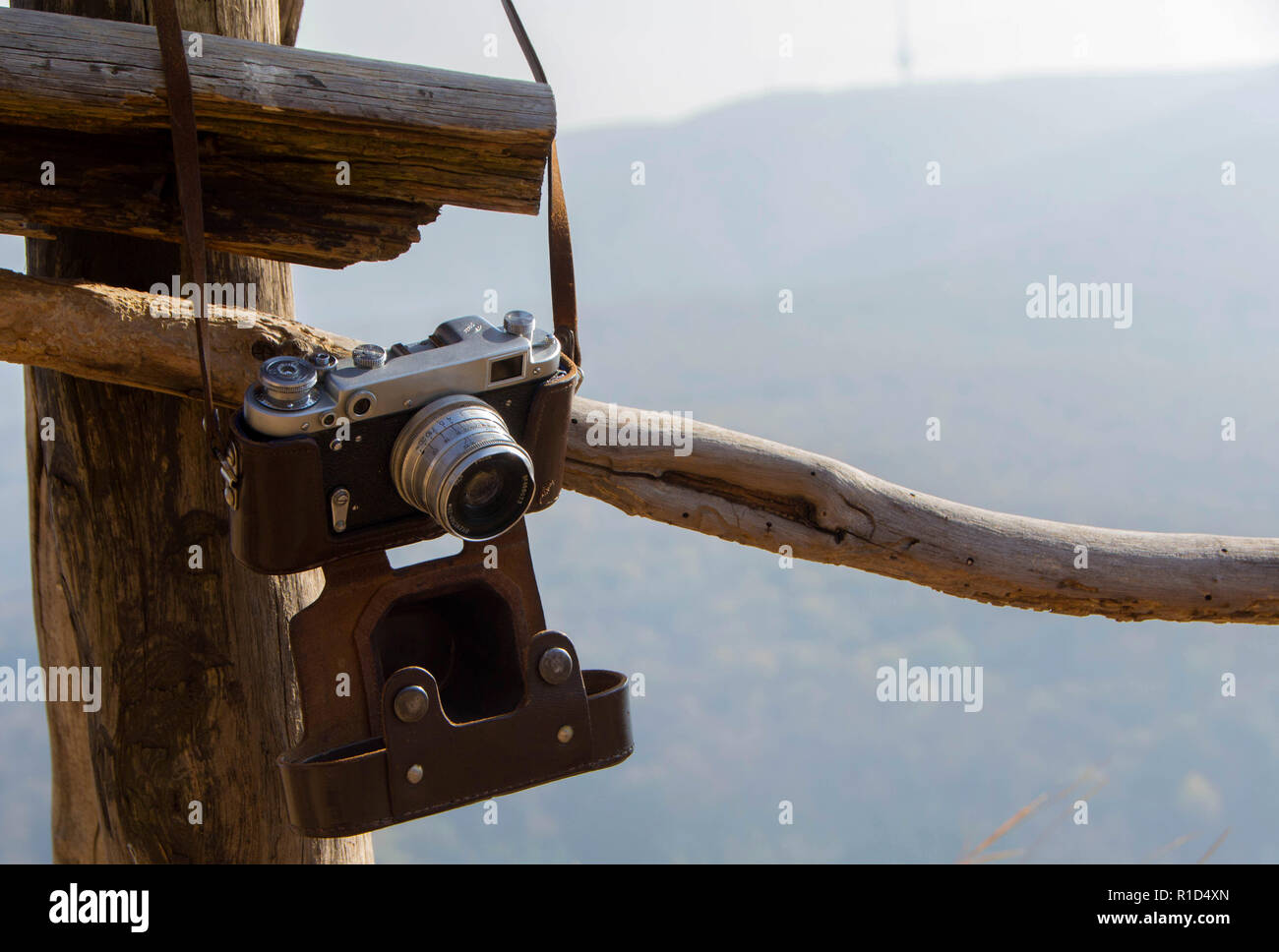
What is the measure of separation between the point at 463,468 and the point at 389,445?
9 centimetres

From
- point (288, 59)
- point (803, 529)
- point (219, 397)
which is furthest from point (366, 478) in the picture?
point (803, 529)

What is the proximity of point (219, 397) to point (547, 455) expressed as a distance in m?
0.33

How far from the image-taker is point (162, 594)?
3.70 ft

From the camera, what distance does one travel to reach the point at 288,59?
0.92m

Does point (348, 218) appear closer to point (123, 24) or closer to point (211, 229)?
point (211, 229)

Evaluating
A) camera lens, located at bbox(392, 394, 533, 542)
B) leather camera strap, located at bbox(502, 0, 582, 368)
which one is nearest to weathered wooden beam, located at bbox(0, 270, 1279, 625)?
leather camera strap, located at bbox(502, 0, 582, 368)

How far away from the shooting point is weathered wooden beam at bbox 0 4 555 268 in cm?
87

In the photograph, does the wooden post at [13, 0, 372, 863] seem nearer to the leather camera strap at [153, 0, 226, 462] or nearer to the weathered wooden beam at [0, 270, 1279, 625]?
the leather camera strap at [153, 0, 226, 462]

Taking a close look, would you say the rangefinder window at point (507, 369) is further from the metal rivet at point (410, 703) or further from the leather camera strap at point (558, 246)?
the metal rivet at point (410, 703)

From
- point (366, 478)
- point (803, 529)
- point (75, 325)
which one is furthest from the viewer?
point (803, 529)

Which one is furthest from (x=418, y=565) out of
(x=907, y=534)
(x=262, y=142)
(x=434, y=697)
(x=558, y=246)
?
(x=907, y=534)

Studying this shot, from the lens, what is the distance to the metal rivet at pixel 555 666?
89 centimetres

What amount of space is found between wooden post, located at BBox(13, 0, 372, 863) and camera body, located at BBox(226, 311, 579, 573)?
331mm

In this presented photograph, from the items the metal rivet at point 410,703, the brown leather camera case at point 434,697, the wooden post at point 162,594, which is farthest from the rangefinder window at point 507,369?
the wooden post at point 162,594
